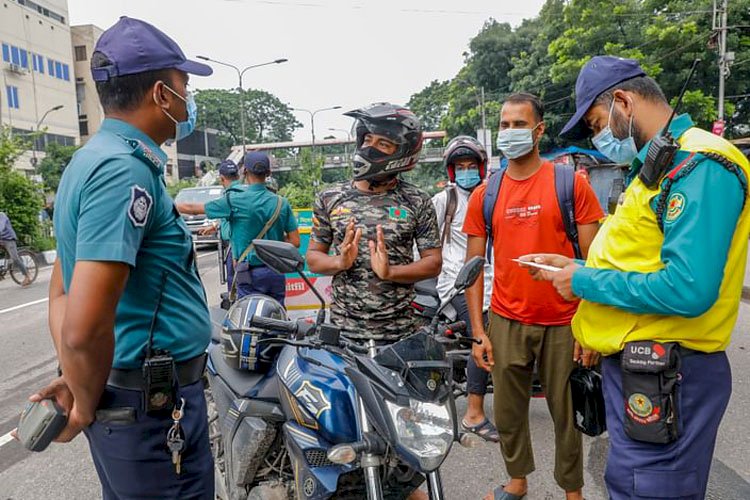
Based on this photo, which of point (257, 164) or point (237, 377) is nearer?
point (237, 377)

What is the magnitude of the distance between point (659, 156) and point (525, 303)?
118 cm

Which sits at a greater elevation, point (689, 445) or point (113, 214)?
point (113, 214)

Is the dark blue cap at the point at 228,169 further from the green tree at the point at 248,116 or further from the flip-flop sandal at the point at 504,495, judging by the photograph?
the green tree at the point at 248,116

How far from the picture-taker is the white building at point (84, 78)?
149 ft

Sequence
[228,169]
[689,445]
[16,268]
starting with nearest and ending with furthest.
→ [689,445], [228,169], [16,268]

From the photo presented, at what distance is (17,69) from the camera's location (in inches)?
1430

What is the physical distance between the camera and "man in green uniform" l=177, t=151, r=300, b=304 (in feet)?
15.4

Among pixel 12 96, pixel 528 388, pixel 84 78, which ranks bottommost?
pixel 528 388

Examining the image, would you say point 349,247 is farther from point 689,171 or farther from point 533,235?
point 689,171

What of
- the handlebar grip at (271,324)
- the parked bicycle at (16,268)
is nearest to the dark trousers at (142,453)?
the handlebar grip at (271,324)

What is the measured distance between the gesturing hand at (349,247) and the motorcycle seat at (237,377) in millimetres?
620

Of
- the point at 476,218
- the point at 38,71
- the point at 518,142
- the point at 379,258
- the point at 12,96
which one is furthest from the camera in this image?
the point at 38,71

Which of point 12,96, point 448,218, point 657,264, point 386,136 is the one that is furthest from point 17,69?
point 657,264

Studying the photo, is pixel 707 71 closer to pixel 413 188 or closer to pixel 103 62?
pixel 413 188
